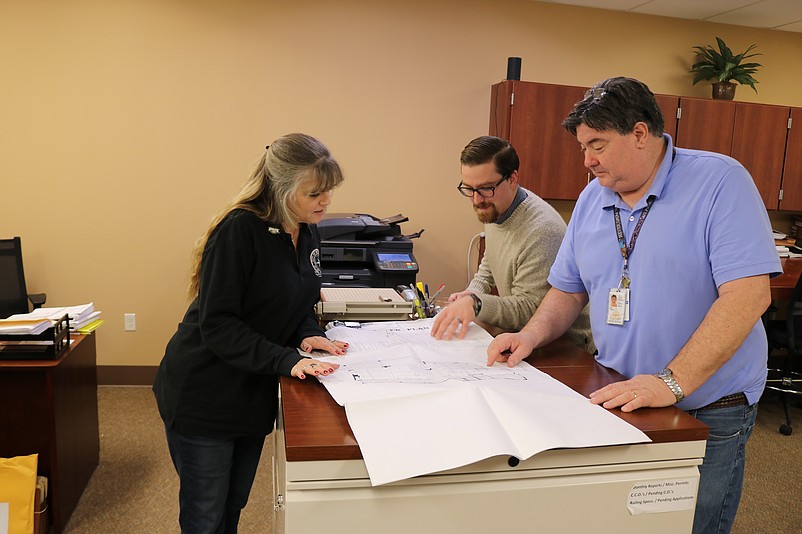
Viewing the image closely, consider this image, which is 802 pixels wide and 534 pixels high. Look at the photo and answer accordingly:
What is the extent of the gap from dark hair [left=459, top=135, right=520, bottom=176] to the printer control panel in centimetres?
77

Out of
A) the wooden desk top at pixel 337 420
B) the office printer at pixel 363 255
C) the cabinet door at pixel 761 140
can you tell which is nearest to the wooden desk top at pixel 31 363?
the office printer at pixel 363 255

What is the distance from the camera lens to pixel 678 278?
4.52 ft

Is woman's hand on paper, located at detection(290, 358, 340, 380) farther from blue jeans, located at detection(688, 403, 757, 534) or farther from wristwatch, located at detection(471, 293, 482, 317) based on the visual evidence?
blue jeans, located at detection(688, 403, 757, 534)

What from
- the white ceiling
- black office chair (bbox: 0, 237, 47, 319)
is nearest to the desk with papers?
black office chair (bbox: 0, 237, 47, 319)

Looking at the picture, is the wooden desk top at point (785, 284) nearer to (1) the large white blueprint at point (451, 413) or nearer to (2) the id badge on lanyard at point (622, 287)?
(2) the id badge on lanyard at point (622, 287)

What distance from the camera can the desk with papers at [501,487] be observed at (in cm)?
107

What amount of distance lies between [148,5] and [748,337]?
3.66 meters

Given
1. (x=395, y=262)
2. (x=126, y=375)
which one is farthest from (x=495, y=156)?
(x=126, y=375)

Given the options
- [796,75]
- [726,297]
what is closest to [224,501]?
[726,297]

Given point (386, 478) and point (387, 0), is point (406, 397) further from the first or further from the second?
point (387, 0)

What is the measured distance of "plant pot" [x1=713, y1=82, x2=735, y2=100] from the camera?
4223mm

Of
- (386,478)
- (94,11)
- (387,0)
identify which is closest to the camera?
(386,478)

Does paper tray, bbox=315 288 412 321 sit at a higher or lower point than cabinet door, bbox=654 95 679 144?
lower

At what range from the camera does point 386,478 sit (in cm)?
101
